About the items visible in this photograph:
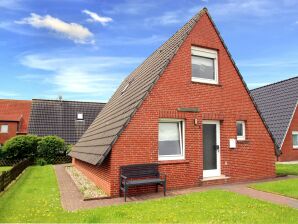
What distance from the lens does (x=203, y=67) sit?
13.4 metres

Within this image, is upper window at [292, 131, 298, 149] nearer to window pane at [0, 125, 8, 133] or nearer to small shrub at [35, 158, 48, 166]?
small shrub at [35, 158, 48, 166]

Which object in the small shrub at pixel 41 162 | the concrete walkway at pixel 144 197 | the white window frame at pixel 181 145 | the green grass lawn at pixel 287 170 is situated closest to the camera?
the concrete walkway at pixel 144 197

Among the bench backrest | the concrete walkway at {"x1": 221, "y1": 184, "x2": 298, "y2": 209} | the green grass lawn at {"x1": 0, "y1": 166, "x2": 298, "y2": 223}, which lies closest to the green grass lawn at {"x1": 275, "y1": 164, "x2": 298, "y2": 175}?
the concrete walkway at {"x1": 221, "y1": 184, "x2": 298, "y2": 209}

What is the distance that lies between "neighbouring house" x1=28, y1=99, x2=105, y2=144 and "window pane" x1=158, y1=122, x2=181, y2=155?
22.0 meters

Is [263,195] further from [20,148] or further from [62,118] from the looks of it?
[62,118]

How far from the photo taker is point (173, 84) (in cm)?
1215

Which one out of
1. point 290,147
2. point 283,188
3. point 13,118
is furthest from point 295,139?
point 13,118

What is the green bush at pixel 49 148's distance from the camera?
27.4 m

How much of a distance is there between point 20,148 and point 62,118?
724cm

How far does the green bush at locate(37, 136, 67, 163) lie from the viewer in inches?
1080

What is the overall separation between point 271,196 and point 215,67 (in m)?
6.23

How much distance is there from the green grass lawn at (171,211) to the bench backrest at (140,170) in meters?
1.49

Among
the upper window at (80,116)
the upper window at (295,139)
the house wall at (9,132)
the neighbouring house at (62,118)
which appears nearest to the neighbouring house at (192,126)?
the upper window at (295,139)

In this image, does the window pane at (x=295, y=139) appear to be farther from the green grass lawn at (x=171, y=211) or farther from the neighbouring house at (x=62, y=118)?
the neighbouring house at (x=62, y=118)
